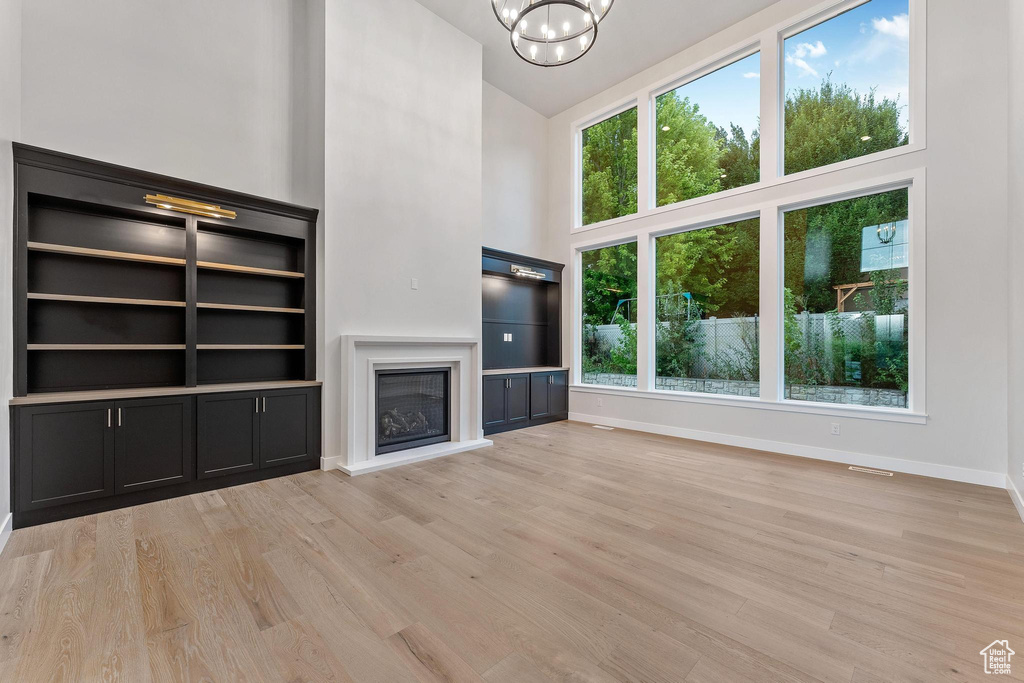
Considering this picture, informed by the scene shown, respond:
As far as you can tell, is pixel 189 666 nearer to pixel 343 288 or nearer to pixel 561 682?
pixel 561 682

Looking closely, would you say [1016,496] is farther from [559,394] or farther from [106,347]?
[106,347]

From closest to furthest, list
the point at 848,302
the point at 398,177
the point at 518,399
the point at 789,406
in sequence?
1. the point at 848,302
2. the point at 398,177
3. the point at 789,406
4. the point at 518,399

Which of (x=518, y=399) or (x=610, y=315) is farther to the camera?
(x=610, y=315)

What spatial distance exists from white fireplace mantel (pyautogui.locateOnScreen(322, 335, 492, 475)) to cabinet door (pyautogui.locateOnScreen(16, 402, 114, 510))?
5.17ft

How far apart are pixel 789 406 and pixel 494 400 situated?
3.41 metres

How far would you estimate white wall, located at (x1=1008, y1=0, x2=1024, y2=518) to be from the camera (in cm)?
306

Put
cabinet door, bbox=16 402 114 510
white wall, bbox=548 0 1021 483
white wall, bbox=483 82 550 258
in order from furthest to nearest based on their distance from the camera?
white wall, bbox=483 82 550 258 → white wall, bbox=548 0 1021 483 → cabinet door, bbox=16 402 114 510

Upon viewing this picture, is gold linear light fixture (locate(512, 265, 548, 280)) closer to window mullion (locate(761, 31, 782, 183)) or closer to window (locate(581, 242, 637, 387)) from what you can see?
window (locate(581, 242, 637, 387))

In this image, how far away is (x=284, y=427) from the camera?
153 inches

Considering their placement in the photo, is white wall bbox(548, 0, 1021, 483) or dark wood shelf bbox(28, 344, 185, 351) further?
white wall bbox(548, 0, 1021, 483)

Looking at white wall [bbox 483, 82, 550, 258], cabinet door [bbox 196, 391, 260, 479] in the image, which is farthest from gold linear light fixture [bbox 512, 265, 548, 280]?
cabinet door [bbox 196, 391, 260, 479]

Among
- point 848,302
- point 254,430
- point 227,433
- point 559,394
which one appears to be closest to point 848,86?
point 848,302

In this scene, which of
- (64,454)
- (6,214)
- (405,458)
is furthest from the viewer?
(405,458)

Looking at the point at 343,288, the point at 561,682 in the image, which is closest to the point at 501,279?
the point at 343,288
